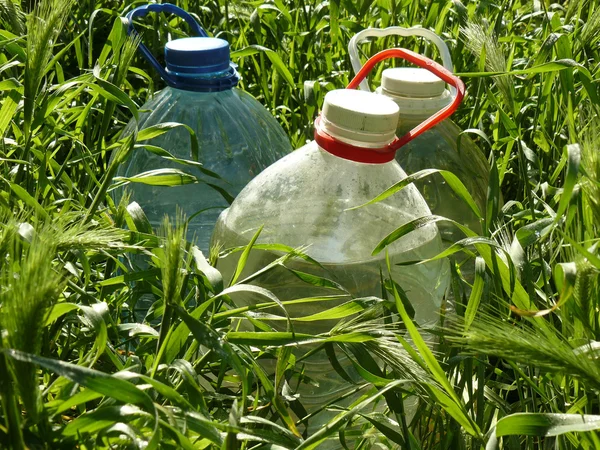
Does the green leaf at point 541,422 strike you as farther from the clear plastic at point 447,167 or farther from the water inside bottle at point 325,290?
the clear plastic at point 447,167

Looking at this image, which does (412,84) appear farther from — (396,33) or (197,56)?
(197,56)

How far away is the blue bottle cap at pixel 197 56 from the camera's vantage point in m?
1.66

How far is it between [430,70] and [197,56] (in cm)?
42

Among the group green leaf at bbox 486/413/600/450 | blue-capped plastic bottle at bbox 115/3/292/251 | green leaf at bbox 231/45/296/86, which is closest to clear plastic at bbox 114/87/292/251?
blue-capped plastic bottle at bbox 115/3/292/251

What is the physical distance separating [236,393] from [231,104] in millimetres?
665

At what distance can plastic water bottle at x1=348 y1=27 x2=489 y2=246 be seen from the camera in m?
1.67

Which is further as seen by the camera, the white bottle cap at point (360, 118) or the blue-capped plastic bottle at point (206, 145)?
the blue-capped plastic bottle at point (206, 145)

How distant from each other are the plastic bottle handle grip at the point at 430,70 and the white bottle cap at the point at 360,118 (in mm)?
26

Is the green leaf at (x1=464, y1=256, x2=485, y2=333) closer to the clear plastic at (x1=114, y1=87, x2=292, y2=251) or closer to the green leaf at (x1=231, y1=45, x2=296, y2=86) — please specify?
the clear plastic at (x1=114, y1=87, x2=292, y2=251)

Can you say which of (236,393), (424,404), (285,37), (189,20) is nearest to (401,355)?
(424,404)

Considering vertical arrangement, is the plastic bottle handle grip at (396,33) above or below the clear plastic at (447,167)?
above

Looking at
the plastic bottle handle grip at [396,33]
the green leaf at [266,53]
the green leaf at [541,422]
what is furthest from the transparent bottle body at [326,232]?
the green leaf at [541,422]

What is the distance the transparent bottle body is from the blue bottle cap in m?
0.26

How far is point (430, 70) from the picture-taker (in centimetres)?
152
